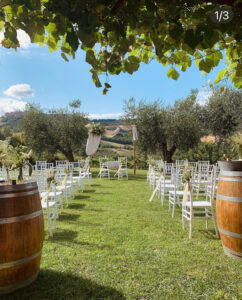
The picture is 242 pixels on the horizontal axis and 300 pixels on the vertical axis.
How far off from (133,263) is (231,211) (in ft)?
4.45

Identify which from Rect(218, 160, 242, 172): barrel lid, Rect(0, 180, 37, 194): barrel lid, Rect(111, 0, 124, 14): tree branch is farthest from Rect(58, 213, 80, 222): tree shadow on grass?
Rect(111, 0, 124, 14): tree branch

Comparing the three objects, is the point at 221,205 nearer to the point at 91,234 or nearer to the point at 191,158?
the point at 91,234

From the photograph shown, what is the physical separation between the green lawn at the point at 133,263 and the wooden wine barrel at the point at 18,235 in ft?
0.68

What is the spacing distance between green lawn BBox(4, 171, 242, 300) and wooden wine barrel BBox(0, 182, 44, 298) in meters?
0.21

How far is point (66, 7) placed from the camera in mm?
1299

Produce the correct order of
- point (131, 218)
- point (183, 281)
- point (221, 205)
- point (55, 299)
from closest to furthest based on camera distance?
point (55, 299), point (183, 281), point (221, 205), point (131, 218)

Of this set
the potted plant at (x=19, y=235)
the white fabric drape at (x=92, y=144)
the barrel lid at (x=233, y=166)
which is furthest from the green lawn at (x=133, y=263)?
the white fabric drape at (x=92, y=144)

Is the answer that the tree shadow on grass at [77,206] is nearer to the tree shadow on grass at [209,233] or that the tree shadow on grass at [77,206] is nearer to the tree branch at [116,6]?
the tree shadow on grass at [209,233]

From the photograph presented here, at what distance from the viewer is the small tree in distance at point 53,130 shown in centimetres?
1377

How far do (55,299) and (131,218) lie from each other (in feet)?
8.72

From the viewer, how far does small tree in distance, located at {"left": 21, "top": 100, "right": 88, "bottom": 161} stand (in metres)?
13.8

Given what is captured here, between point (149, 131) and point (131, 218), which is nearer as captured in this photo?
point (131, 218)

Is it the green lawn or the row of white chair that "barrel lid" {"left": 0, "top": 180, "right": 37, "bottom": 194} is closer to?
the green lawn

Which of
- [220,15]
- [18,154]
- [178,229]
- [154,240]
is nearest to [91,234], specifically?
[154,240]
